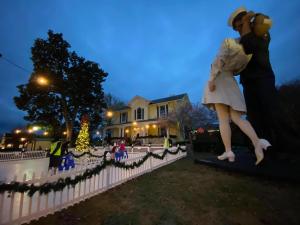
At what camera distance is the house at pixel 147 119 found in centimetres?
2386

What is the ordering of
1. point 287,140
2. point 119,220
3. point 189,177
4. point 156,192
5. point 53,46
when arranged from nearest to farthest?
1. point 119,220
2. point 287,140
3. point 156,192
4. point 189,177
5. point 53,46

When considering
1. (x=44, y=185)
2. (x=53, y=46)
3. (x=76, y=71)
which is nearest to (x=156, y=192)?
(x=44, y=185)

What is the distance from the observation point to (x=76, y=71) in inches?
941

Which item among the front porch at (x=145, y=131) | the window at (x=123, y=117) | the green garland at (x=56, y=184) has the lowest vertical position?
the green garland at (x=56, y=184)

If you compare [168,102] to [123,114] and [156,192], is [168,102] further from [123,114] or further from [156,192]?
[156,192]

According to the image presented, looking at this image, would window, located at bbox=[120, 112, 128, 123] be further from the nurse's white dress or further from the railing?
the nurse's white dress

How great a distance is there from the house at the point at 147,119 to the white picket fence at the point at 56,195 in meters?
17.4

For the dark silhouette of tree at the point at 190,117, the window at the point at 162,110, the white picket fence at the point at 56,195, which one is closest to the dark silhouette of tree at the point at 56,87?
the window at the point at 162,110

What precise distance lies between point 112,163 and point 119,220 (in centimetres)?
213

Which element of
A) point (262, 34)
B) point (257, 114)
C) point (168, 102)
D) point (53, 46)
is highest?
point (53, 46)

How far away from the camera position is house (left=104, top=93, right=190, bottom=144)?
23.9 metres

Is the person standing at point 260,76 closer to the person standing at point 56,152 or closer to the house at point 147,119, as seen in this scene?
the person standing at point 56,152

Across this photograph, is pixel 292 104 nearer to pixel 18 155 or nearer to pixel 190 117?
pixel 190 117

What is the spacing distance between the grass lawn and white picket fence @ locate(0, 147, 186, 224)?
167mm
